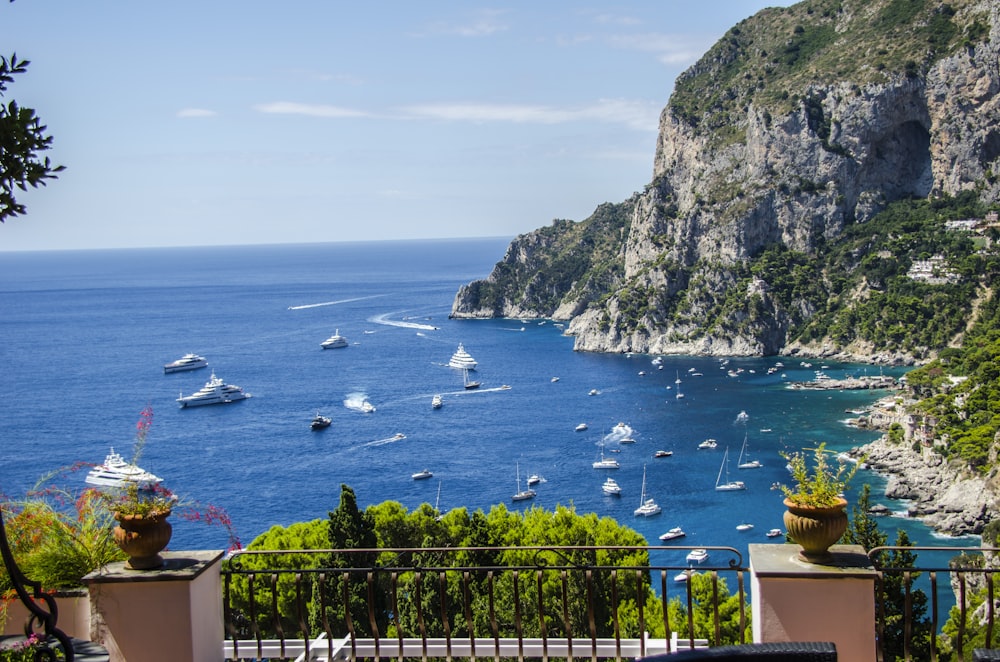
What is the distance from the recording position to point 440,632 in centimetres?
1788

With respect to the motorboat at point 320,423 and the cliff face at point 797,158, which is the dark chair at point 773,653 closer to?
the motorboat at point 320,423

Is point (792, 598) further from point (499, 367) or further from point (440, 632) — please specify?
point (499, 367)

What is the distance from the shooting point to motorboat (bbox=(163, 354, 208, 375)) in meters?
80.6

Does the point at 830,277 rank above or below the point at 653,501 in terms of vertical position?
above

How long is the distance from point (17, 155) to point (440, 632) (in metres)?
15.6

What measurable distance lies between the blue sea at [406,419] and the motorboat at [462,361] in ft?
4.98

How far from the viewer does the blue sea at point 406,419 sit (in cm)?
4578

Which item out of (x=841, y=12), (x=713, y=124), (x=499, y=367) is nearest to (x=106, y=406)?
(x=499, y=367)

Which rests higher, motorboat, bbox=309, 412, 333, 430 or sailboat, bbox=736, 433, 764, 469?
motorboat, bbox=309, 412, 333, 430

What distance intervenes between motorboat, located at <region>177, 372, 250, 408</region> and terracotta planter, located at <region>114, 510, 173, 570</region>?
65.9m

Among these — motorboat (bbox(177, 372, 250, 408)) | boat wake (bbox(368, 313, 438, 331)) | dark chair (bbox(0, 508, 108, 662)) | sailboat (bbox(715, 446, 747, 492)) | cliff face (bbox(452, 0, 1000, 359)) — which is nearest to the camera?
dark chair (bbox(0, 508, 108, 662))

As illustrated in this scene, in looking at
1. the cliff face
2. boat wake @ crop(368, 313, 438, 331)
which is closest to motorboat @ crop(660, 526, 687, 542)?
the cliff face

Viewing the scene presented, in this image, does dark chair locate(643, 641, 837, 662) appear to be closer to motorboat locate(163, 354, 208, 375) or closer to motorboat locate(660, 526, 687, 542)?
motorboat locate(660, 526, 687, 542)

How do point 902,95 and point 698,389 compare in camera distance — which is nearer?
point 698,389
